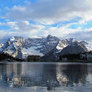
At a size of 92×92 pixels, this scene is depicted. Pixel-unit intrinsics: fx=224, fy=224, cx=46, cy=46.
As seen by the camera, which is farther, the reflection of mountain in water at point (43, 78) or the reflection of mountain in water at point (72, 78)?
the reflection of mountain in water at point (72, 78)

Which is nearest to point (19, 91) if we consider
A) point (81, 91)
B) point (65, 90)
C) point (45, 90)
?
point (45, 90)

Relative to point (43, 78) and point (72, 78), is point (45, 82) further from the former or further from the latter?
point (72, 78)

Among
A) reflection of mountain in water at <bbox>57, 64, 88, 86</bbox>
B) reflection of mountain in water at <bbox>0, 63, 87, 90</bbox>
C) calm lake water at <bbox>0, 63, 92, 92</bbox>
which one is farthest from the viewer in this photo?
reflection of mountain in water at <bbox>57, 64, 88, 86</bbox>

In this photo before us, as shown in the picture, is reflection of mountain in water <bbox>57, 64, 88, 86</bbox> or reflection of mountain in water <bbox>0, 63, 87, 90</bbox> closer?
reflection of mountain in water <bbox>0, 63, 87, 90</bbox>

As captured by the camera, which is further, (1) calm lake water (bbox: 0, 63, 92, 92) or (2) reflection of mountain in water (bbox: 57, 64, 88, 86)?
(2) reflection of mountain in water (bbox: 57, 64, 88, 86)

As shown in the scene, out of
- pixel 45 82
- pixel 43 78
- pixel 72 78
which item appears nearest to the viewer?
pixel 45 82

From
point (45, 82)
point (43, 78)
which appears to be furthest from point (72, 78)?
point (45, 82)

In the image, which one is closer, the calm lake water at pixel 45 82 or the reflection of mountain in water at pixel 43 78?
the calm lake water at pixel 45 82

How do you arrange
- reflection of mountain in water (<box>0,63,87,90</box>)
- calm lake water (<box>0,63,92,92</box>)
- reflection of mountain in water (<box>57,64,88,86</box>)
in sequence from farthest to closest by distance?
1. reflection of mountain in water (<box>57,64,88,86</box>)
2. reflection of mountain in water (<box>0,63,87,90</box>)
3. calm lake water (<box>0,63,92,92</box>)

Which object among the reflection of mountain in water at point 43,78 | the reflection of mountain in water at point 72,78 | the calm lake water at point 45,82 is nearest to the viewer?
the calm lake water at point 45,82

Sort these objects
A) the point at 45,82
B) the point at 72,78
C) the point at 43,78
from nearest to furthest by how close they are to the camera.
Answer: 1. the point at 45,82
2. the point at 43,78
3. the point at 72,78

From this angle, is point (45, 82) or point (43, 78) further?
point (43, 78)

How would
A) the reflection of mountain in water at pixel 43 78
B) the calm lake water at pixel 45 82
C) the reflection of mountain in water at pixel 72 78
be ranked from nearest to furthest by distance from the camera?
the calm lake water at pixel 45 82 → the reflection of mountain in water at pixel 43 78 → the reflection of mountain in water at pixel 72 78

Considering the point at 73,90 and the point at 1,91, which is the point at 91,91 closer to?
the point at 73,90
